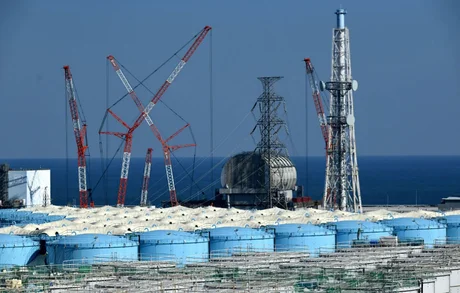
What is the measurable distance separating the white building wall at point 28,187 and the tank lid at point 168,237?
49618 mm

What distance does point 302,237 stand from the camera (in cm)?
6253

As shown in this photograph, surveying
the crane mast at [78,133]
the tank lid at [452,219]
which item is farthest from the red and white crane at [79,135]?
the tank lid at [452,219]

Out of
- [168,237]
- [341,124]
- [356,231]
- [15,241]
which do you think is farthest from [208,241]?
[341,124]

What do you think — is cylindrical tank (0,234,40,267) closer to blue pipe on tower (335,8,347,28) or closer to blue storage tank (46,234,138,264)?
blue storage tank (46,234,138,264)

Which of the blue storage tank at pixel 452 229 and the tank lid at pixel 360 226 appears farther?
the blue storage tank at pixel 452 229

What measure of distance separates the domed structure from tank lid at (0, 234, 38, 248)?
4092 centimetres

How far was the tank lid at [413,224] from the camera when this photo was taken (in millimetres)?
67000

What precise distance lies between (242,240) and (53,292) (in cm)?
2297

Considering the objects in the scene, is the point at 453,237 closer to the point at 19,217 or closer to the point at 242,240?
the point at 242,240

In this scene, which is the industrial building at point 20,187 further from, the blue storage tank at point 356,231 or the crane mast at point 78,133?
the blue storage tank at point 356,231

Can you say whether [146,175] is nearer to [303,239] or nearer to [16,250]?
[303,239]

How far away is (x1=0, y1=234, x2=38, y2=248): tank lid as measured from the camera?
56281 mm

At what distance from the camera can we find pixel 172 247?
57281mm

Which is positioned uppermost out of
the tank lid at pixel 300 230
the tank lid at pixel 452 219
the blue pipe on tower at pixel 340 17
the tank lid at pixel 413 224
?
the blue pipe on tower at pixel 340 17
